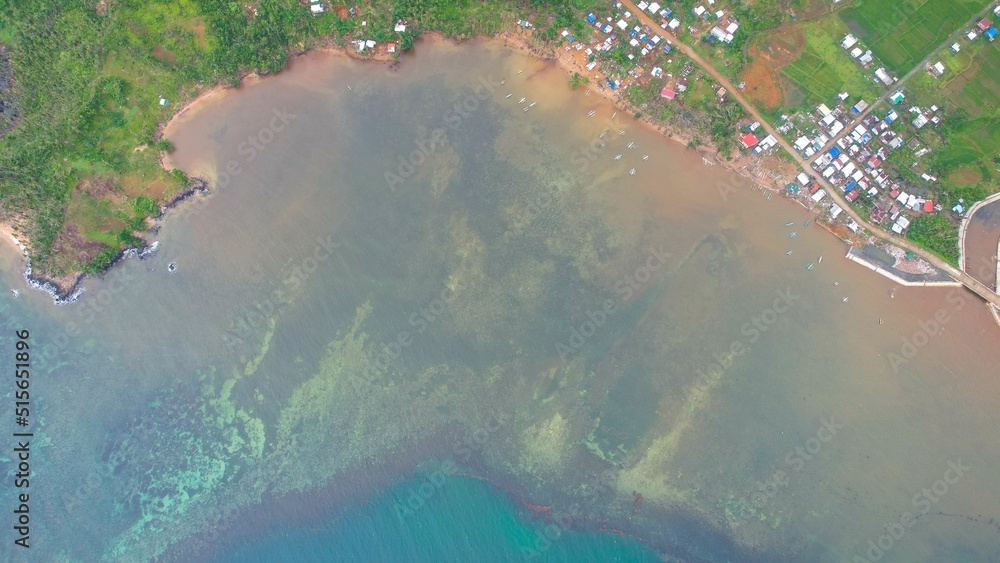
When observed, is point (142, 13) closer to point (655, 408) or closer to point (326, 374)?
point (326, 374)

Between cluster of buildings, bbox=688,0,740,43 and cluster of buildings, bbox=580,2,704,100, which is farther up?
cluster of buildings, bbox=688,0,740,43
